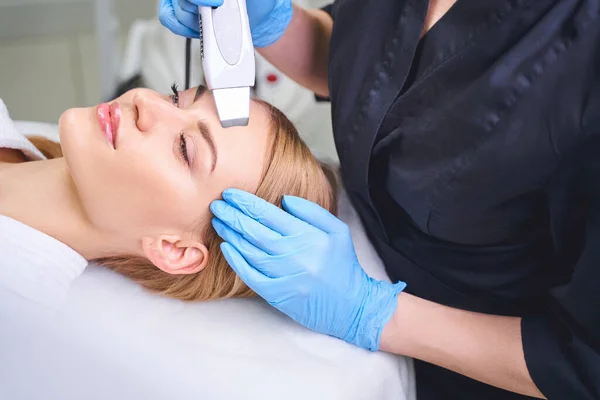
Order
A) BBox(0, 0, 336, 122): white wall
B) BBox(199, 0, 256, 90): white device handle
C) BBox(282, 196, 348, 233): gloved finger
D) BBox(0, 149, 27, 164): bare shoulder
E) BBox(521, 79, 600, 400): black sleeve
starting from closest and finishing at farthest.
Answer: BBox(521, 79, 600, 400): black sleeve, BBox(199, 0, 256, 90): white device handle, BBox(282, 196, 348, 233): gloved finger, BBox(0, 149, 27, 164): bare shoulder, BBox(0, 0, 336, 122): white wall

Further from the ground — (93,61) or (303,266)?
(303,266)

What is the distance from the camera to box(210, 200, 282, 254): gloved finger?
2.88 ft

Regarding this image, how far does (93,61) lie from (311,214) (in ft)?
5.92

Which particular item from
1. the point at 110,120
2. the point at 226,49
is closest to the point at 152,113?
the point at 110,120

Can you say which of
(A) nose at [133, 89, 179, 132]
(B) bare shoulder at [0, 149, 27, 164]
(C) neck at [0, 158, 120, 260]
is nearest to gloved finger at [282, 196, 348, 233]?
(A) nose at [133, 89, 179, 132]

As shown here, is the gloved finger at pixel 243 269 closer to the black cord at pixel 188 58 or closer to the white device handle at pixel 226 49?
the white device handle at pixel 226 49

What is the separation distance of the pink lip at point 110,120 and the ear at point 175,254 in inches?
7.1

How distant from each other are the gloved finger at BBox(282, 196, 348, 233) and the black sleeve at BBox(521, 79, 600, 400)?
0.34 m

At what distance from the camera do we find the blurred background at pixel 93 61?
1835mm

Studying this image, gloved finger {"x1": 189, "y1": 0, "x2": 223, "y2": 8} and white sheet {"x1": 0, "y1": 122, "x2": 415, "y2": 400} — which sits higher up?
gloved finger {"x1": 189, "y1": 0, "x2": 223, "y2": 8}

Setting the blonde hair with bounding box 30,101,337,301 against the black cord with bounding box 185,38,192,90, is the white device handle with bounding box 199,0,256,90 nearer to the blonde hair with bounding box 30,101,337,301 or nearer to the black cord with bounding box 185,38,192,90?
the blonde hair with bounding box 30,101,337,301

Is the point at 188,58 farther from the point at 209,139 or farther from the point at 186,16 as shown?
the point at 209,139

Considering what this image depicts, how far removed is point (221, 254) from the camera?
0.98 metres

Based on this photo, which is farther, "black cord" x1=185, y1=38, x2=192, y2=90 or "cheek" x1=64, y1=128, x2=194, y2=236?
"black cord" x1=185, y1=38, x2=192, y2=90
